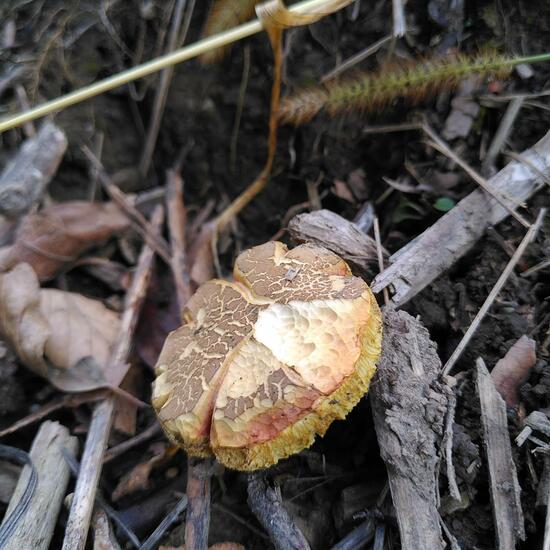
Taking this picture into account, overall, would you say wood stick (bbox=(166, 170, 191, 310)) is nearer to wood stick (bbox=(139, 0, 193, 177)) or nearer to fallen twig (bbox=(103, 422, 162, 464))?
wood stick (bbox=(139, 0, 193, 177))

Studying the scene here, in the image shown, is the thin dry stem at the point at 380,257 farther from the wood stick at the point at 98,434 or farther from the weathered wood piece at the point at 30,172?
the weathered wood piece at the point at 30,172

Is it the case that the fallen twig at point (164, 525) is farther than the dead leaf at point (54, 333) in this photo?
No

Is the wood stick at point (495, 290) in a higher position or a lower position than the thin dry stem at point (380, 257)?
lower

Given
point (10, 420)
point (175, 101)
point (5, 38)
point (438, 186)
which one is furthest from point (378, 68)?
point (10, 420)

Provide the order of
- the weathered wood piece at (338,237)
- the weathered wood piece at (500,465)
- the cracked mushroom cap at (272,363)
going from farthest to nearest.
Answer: the weathered wood piece at (338,237) < the weathered wood piece at (500,465) < the cracked mushroom cap at (272,363)

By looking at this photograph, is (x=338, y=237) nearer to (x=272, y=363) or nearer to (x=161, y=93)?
(x=272, y=363)

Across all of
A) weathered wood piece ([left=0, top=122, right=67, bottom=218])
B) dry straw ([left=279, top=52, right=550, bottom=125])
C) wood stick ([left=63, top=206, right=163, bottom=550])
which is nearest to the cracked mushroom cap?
wood stick ([left=63, top=206, right=163, bottom=550])

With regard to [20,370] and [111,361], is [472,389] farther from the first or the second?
[20,370]

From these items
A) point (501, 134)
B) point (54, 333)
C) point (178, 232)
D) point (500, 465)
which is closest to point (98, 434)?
point (54, 333)

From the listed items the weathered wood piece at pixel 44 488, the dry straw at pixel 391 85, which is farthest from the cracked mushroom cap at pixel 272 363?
the dry straw at pixel 391 85
